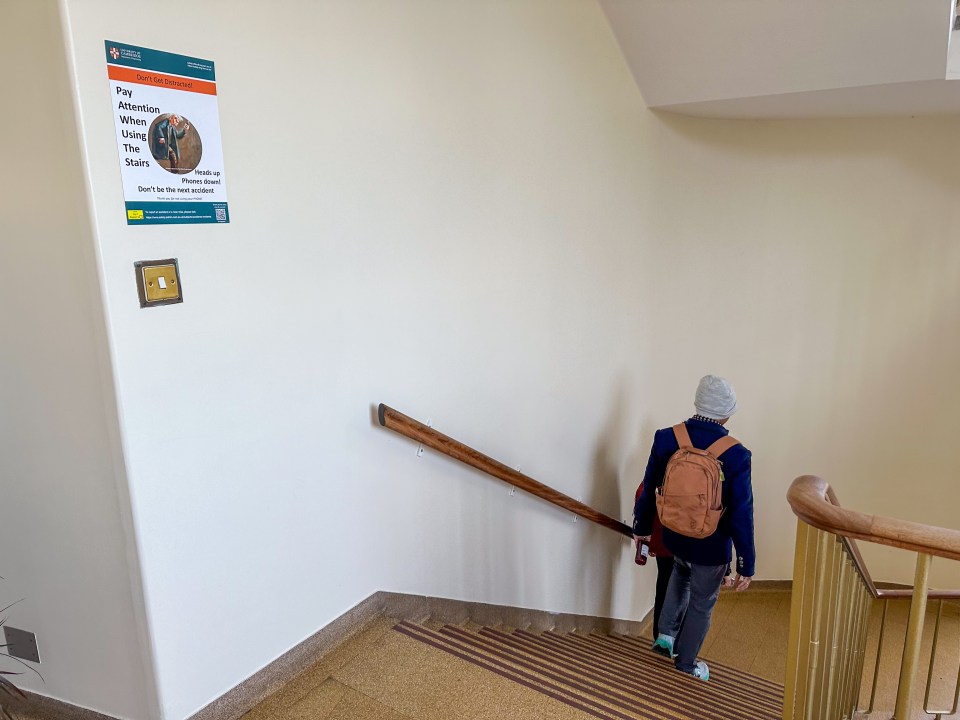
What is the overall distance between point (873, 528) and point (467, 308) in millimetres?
1849

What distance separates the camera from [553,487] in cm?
400

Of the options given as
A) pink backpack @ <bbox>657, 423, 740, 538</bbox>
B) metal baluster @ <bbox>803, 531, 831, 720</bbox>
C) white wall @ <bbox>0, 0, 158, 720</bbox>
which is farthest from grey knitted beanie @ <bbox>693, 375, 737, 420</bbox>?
white wall @ <bbox>0, 0, 158, 720</bbox>

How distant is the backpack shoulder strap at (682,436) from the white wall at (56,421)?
2416 mm

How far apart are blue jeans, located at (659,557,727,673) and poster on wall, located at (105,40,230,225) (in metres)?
2.77

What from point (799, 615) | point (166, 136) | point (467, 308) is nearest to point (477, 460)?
point (467, 308)

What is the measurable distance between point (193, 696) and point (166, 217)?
55.4 inches

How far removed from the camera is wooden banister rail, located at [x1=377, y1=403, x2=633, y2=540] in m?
2.69

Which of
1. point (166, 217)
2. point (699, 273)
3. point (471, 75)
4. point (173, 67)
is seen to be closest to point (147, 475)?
point (166, 217)

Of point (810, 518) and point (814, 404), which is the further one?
point (814, 404)

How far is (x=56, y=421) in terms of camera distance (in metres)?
1.97

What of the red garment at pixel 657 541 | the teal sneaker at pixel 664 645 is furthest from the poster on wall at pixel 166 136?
the teal sneaker at pixel 664 645

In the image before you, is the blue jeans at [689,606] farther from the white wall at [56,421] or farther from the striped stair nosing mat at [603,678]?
the white wall at [56,421]

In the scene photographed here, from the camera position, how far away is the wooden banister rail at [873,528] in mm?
1563

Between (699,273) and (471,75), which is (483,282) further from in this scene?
(699,273)
